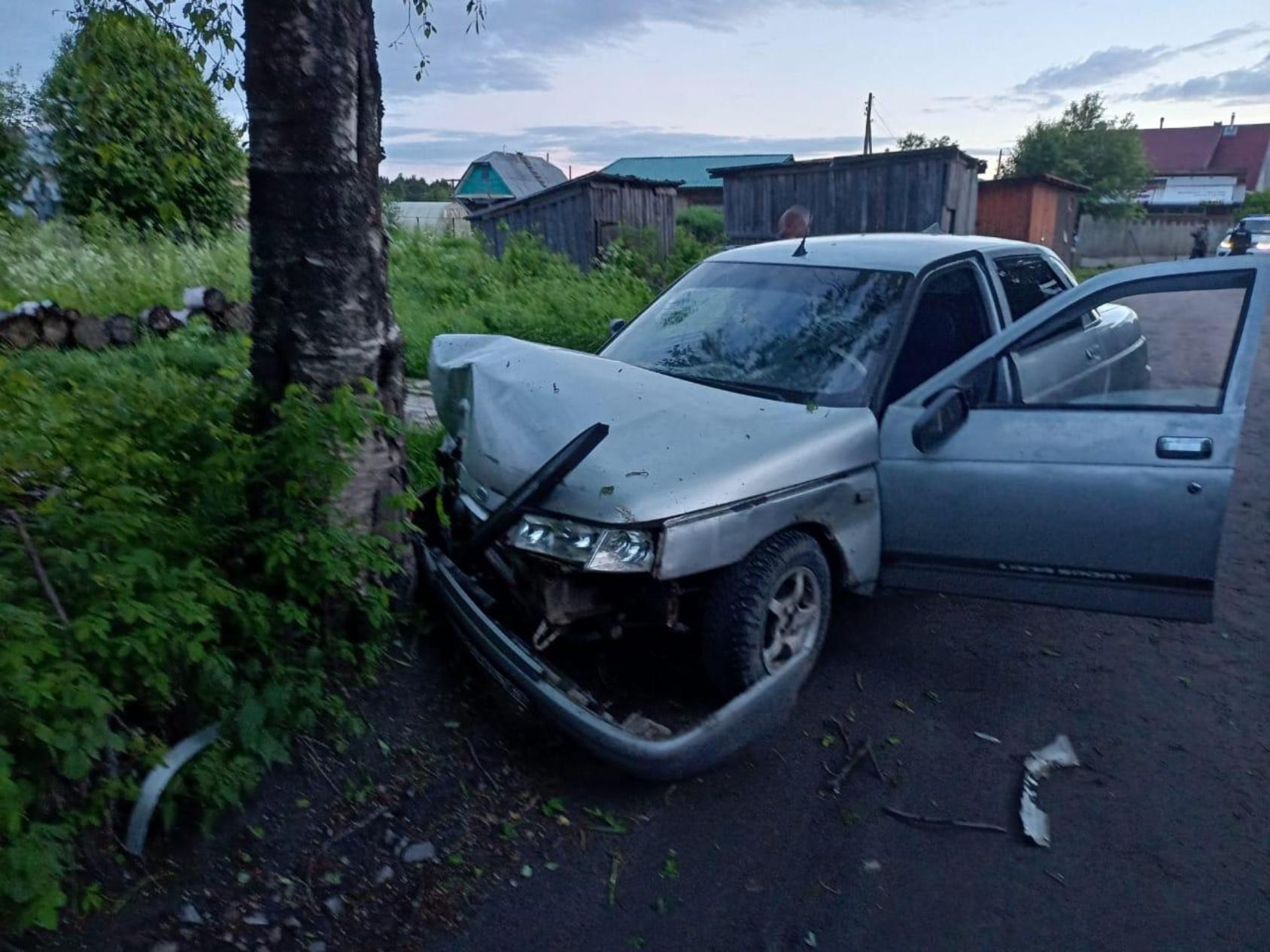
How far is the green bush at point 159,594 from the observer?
7.89 feet

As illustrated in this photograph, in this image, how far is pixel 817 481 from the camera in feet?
12.5

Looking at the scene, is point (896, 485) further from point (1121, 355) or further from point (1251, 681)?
point (1251, 681)

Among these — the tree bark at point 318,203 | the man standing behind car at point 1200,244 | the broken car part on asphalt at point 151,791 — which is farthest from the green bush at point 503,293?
the man standing behind car at point 1200,244

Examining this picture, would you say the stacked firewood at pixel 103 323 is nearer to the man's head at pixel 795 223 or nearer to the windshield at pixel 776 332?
the windshield at pixel 776 332

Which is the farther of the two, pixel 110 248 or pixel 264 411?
pixel 110 248

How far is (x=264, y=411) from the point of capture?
359 centimetres

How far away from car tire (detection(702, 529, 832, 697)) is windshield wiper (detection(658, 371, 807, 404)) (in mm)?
669

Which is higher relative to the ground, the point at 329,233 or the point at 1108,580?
the point at 329,233

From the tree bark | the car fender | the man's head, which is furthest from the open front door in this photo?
the man's head

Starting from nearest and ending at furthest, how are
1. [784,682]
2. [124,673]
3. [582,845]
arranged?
[124,673]
[582,845]
[784,682]

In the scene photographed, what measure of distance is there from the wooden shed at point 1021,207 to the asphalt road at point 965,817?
21827 millimetres

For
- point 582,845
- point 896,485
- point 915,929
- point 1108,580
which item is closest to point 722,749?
point 582,845

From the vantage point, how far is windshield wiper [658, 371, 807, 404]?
4.21 m

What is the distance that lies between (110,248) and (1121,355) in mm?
11616
